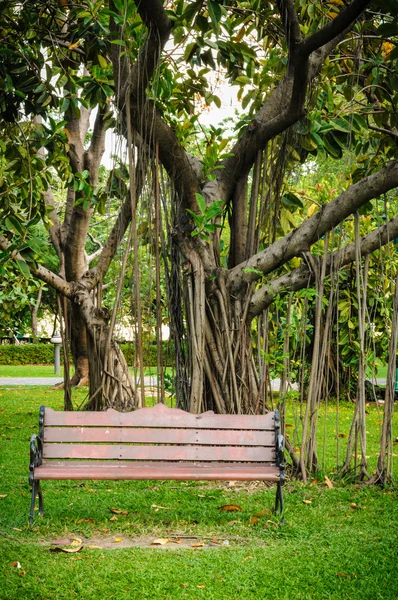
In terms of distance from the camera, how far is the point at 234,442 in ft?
17.9

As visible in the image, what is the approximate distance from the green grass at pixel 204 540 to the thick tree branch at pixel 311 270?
156cm

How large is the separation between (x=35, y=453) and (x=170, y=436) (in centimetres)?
93

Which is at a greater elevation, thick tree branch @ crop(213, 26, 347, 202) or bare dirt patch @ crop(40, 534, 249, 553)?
thick tree branch @ crop(213, 26, 347, 202)

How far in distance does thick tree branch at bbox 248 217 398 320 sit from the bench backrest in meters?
1.46

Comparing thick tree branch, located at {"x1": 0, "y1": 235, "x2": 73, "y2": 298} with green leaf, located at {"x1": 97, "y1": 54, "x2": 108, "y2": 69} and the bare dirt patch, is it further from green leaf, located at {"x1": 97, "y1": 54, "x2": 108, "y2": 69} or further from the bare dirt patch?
the bare dirt patch

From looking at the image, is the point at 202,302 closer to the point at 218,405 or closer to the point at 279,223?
the point at 218,405

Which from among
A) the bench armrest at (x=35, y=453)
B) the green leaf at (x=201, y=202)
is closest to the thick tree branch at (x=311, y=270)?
the green leaf at (x=201, y=202)

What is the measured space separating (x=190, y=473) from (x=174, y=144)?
298cm

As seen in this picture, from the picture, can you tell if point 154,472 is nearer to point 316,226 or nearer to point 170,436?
point 170,436

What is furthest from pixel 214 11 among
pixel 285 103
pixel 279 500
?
pixel 279 500

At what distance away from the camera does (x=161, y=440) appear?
18.0 feet

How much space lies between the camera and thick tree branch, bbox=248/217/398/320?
647 centimetres

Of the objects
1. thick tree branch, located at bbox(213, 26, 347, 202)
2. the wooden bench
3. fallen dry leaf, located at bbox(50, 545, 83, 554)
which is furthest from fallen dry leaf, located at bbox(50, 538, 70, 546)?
thick tree branch, located at bbox(213, 26, 347, 202)

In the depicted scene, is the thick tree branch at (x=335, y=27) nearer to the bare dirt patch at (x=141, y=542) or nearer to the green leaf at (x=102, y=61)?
the green leaf at (x=102, y=61)
